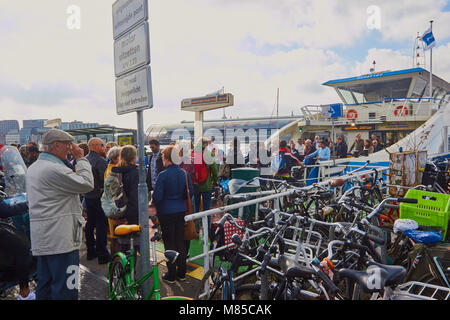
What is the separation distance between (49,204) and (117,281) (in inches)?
44.7

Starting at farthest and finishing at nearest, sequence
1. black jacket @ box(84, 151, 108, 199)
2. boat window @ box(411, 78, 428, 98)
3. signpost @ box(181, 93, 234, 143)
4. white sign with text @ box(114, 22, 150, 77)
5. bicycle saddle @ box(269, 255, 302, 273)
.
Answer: boat window @ box(411, 78, 428, 98) → signpost @ box(181, 93, 234, 143) → black jacket @ box(84, 151, 108, 199) → white sign with text @ box(114, 22, 150, 77) → bicycle saddle @ box(269, 255, 302, 273)

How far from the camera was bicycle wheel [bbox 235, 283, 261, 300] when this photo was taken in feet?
8.84

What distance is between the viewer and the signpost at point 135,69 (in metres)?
2.62

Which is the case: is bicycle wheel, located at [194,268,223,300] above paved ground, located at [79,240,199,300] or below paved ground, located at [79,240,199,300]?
above

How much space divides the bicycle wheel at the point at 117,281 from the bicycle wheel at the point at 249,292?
1.10 m

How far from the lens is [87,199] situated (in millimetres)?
4727

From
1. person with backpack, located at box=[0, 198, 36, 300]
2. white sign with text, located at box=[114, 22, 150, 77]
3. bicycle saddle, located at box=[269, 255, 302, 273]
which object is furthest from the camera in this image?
person with backpack, located at box=[0, 198, 36, 300]

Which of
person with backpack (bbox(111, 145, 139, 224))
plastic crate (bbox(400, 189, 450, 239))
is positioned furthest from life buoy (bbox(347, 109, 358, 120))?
person with backpack (bbox(111, 145, 139, 224))

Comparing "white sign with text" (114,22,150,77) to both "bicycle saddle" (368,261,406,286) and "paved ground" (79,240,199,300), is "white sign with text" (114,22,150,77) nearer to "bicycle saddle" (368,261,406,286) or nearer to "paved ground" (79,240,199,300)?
"bicycle saddle" (368,261,406,286)

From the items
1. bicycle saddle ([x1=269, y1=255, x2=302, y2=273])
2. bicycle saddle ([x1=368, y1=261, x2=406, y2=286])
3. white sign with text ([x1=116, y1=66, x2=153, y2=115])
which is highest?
white sign with text ([x1=116, y1=66, x2=153, y2=115])

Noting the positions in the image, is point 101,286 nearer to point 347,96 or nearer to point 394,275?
point 394,275

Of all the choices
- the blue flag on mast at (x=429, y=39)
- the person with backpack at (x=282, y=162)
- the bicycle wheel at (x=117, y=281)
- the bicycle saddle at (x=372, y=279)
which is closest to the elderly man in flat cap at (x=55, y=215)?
the bicycle wheel at (x=117, y=281)

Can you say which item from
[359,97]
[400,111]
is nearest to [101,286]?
[400,111]
